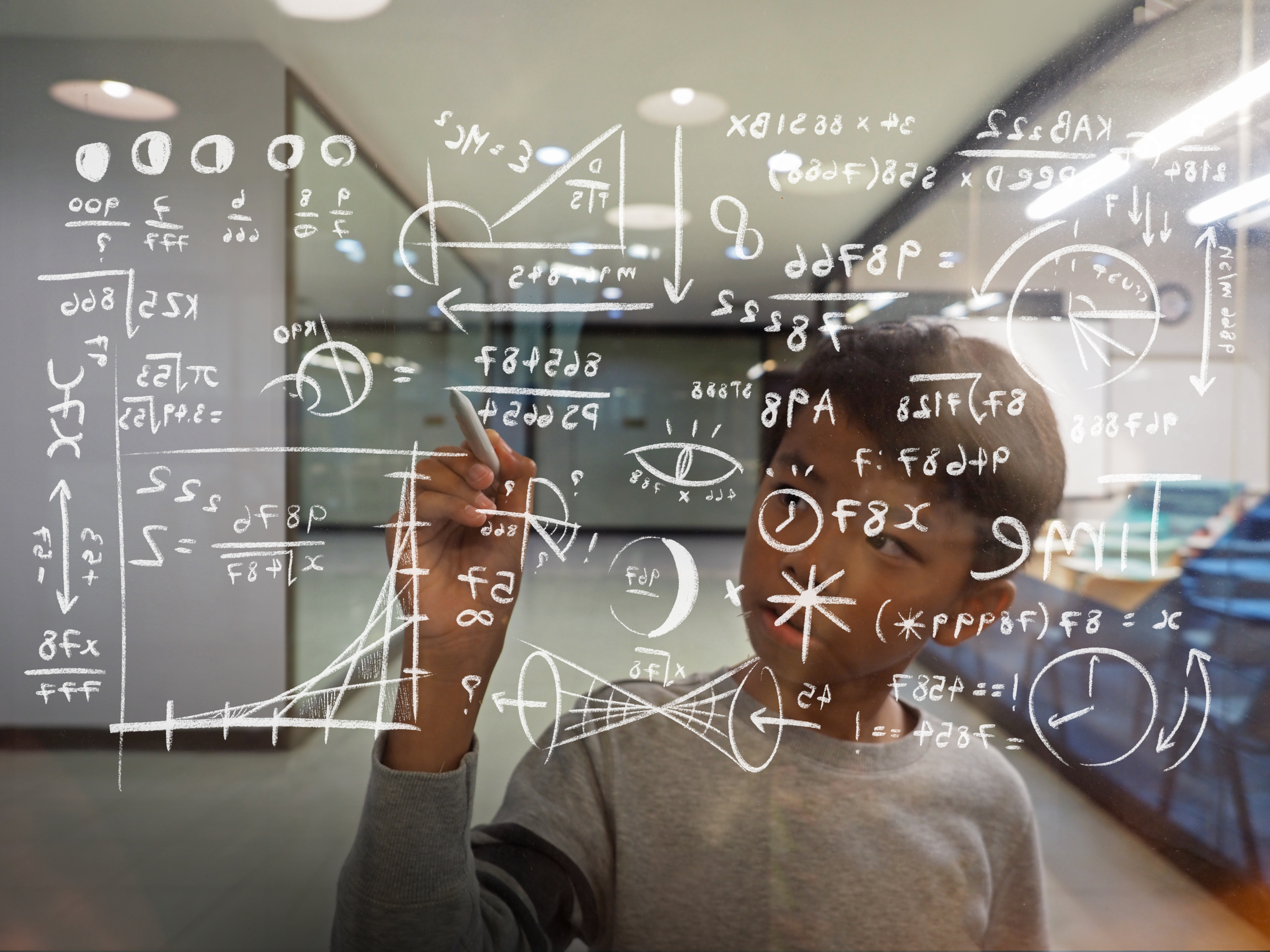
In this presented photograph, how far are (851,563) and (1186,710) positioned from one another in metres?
0.44

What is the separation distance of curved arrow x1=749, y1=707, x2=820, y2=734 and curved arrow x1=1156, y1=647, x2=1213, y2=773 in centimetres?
40

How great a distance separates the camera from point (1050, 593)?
83 cm

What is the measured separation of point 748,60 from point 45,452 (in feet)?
2.86

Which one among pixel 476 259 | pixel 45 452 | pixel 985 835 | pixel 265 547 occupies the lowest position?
pixel 985 835

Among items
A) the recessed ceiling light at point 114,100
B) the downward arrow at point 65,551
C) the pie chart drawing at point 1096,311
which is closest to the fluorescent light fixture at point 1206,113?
the pie chart drawing at point 1096,311

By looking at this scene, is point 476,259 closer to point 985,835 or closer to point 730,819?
point 730,819

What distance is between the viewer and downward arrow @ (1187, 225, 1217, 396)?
835 millimetres

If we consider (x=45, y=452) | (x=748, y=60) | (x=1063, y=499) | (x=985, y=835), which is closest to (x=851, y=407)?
(x=1063, y=499)

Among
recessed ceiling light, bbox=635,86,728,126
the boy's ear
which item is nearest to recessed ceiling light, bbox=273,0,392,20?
recessed ceiling light, bbox=635,86,728,126

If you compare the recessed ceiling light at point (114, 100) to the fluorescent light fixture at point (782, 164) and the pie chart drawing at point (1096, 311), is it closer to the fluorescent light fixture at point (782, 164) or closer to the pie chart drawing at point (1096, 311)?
the fluorescent light fixture at point (782, 164)

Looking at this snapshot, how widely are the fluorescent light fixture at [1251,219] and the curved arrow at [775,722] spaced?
71 cm

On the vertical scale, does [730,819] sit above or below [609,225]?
below

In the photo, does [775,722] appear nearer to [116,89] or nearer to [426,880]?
[426,880]

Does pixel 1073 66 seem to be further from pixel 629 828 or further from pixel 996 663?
pixel 629 828
